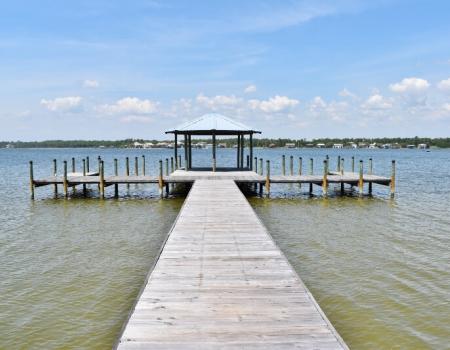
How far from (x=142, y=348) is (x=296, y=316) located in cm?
200

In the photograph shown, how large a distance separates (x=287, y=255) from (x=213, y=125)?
14.8 meters

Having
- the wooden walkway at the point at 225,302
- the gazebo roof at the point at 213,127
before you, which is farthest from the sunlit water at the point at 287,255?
the gazebo roof at the point at 213,127

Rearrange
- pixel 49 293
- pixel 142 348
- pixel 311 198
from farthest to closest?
pixel 311 198
pixel 49 293
pixel 142 348

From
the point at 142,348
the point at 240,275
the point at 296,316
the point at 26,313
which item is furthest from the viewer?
the point at 26,313

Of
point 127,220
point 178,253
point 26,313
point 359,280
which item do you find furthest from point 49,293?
point 127,220

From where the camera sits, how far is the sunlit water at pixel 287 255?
284 inches

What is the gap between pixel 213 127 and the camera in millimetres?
24922

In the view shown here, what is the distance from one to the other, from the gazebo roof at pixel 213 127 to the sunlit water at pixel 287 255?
5764 mm

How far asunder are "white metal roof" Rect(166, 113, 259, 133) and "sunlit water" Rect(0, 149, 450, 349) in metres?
5.77

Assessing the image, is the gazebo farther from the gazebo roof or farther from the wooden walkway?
the wooden walkway

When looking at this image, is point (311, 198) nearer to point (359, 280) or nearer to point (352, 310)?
point (359, 280)

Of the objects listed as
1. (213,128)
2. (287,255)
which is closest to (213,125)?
(213,128)

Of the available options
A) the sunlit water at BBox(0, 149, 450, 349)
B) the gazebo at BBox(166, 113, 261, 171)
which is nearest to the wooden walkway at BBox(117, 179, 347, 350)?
the sunlit water at BBox(0, 149, 450, 349)

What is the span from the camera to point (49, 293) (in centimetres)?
888
